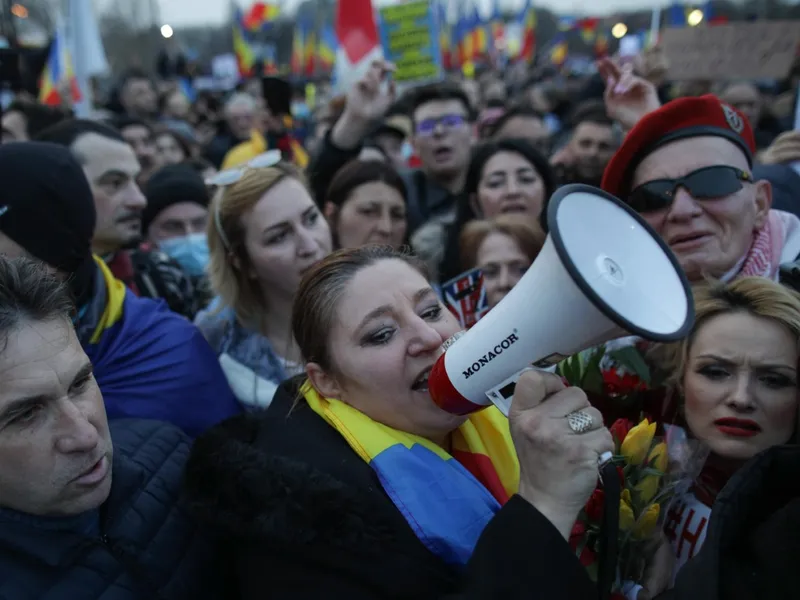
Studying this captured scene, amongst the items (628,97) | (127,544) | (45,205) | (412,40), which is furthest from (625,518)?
(412,40)

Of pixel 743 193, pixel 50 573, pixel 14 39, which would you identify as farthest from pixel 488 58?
pixel 50 573

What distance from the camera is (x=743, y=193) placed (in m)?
2.46

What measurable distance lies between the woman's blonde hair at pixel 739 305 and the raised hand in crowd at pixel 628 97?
1.30m

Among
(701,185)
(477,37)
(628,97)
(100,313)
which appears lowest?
(100,313)

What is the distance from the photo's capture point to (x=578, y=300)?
1.34 meters

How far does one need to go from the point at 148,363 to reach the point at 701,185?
205 cm

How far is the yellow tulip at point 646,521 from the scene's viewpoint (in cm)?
170

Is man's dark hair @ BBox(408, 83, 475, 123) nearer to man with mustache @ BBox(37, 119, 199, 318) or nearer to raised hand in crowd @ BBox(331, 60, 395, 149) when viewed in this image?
raised hand in crowd @ BBox(331, 60, 395, 149)

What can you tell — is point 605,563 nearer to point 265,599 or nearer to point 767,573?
point 767,573

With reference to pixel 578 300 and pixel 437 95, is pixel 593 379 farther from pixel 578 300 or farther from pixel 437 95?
pixel 437 95

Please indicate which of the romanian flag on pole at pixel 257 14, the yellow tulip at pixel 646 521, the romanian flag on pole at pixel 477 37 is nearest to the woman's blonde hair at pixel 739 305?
the yellow tulip at pixel 646 521

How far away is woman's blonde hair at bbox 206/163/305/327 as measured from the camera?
3150mm

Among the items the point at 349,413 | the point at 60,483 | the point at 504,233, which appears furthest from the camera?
the point at 504,233

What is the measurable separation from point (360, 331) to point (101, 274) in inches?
51.4
